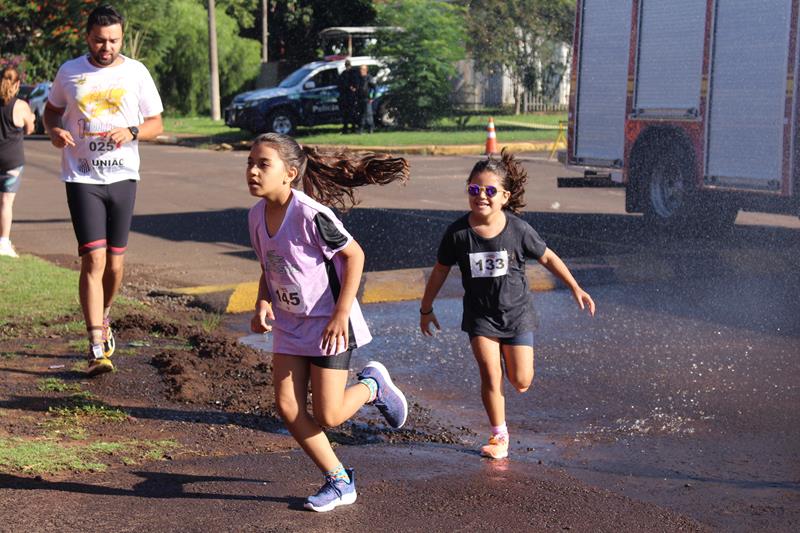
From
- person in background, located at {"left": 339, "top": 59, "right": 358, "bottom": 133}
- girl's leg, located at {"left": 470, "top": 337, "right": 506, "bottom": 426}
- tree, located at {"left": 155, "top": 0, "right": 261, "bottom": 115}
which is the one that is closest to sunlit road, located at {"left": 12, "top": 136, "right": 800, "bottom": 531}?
girl's leg, located at {"left": 470, "top": 337, "right": 506, "bottom": 426}

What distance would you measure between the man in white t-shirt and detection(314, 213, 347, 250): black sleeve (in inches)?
98.2

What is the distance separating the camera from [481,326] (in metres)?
5.57

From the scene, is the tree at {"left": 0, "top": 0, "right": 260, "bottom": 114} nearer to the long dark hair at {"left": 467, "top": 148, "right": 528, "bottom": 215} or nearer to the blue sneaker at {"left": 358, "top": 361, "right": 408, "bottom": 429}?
the long dark hair at {"left": 467, "top": 148, "right": 528, "bottom": 215}

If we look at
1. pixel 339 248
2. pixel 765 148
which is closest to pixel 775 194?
pixel 765 148

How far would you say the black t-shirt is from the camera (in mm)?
5539

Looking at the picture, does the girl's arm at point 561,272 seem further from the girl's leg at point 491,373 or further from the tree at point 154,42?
the tree at point 154,42

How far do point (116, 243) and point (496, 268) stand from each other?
2568mm

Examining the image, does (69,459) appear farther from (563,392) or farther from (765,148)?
(765,148)

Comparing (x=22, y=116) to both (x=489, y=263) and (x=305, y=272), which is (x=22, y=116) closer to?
(x=489, y=263)

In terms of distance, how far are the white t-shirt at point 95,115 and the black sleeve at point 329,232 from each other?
2533mm

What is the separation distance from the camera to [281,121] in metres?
31.8

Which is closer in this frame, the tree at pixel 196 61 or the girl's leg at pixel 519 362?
the girl's leg at pixel 519 362

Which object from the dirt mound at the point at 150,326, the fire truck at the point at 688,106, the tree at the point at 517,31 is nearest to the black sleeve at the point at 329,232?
the dirt mound at the point at 150,326

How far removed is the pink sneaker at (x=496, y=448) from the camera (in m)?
5.50
